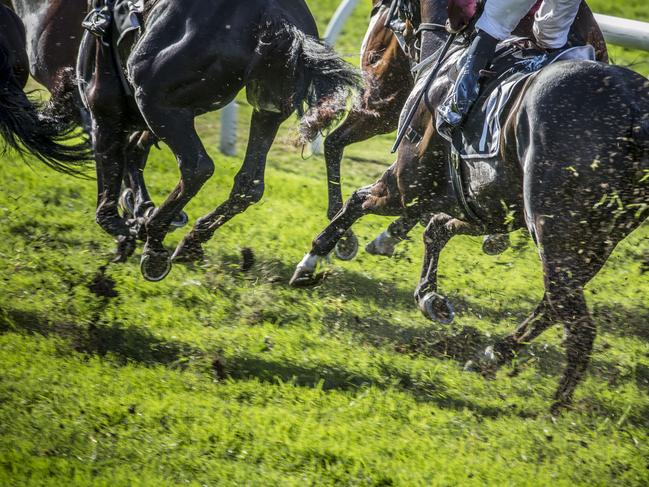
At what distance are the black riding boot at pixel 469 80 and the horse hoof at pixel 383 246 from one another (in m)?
1.59

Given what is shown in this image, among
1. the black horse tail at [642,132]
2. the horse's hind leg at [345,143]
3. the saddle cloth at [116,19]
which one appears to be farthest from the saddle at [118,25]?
the black horse tail at [642,132]

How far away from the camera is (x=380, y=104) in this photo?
5805 mm

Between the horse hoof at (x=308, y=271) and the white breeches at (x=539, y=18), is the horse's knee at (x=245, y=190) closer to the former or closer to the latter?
the horse hoof at (x=308, y=271)

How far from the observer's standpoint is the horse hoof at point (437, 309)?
512 centimetres

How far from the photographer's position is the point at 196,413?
401 cm

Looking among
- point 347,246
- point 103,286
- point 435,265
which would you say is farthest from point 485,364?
point 103,286

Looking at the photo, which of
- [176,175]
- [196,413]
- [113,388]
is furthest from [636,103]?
[176,175]

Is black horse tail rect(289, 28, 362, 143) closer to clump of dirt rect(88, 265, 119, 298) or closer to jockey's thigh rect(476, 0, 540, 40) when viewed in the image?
jockey's thigh rect(476, 0, 540, 40)

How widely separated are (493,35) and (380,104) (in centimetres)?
156

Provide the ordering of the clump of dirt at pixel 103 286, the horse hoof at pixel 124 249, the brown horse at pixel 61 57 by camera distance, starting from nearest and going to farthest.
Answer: the clump of dirt at pixel 103 286
the horse hoof at pixel 124 249
the brown horse at pixel 61 57

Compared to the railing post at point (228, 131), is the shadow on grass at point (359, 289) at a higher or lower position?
lower

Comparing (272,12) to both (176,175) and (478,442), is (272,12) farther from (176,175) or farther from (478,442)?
(176,175)

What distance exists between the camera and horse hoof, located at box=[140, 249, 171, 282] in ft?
17.5

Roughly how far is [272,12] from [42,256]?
7.98 ft
